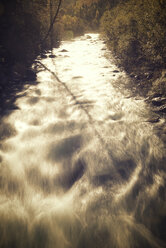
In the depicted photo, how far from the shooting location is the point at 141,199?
1.69 meters

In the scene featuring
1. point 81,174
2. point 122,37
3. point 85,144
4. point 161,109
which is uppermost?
point 122,37

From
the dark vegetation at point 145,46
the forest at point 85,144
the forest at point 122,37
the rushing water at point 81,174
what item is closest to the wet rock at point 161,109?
the forest at point 85,144

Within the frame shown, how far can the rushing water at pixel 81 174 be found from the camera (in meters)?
1.43

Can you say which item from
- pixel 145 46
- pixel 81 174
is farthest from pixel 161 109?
pixel 145 46

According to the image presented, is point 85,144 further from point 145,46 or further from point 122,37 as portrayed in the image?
point 122,37

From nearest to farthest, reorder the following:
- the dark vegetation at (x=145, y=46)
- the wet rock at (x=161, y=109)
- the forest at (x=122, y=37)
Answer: the wet rock at (x=161, y=109) → the dark vegetation at (x=145, y=46) → the forest at (x=122, y=37)

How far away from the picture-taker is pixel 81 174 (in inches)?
77.3

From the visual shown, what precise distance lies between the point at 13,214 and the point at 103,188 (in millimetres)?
1108

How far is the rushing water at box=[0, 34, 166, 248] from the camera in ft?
4.69

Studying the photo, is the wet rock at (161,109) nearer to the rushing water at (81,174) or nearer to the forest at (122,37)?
the rushing water at (81,174)

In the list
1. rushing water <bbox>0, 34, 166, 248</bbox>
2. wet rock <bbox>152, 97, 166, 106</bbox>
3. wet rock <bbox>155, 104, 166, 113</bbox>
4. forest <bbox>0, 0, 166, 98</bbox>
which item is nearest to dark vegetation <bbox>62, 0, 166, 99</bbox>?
forest <bbox>0, 0, 166, 98</bbox>

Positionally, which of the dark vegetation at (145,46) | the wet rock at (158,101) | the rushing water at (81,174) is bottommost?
the rushing water at (81,174)

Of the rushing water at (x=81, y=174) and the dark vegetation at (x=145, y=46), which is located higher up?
the dark vegetation at (x=145, y=46)

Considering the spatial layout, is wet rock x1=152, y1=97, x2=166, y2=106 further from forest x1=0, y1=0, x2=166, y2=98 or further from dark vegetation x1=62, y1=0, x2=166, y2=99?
forest x1=0, y1=0, x2=166, y2=98
